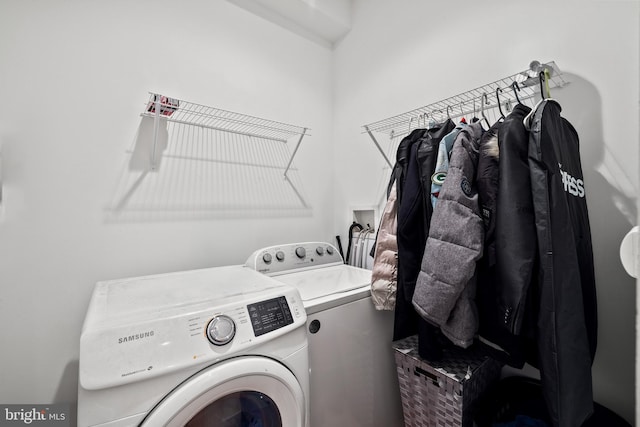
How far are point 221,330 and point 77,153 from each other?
1150 millimetres

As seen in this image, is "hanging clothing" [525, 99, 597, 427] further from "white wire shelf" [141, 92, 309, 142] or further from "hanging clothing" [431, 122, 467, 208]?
"white wire shelf" [141, 92, 309, 142]

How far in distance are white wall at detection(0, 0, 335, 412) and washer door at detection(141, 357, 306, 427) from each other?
0.86 meters

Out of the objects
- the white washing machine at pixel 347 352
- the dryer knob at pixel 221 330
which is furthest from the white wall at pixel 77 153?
the dryer knob at pixel 221 330

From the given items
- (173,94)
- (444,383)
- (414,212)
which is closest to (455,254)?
(414,212)

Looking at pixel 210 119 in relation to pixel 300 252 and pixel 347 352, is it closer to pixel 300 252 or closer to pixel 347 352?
pixel 300 252

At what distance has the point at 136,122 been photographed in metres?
1.42

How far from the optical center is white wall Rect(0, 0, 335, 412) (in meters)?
1.16

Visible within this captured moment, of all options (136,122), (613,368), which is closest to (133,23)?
(136,122)

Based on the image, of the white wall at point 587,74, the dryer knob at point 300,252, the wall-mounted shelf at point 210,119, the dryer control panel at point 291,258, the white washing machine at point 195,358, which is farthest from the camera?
the dryer knob at point 300,252

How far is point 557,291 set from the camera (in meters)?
0.76

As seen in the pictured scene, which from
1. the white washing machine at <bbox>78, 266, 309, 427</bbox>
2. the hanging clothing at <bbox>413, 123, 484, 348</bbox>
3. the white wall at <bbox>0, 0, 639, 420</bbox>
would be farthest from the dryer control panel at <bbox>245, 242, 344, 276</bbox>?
the hanging clothing at <bbox>413, 123, 484, 348</bbox>

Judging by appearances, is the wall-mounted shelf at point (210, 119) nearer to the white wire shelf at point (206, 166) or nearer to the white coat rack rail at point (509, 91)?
the white wire shelf at point (206, 166)

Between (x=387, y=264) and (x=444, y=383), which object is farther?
(x=387, y=264)

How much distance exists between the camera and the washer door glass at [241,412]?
85cm
